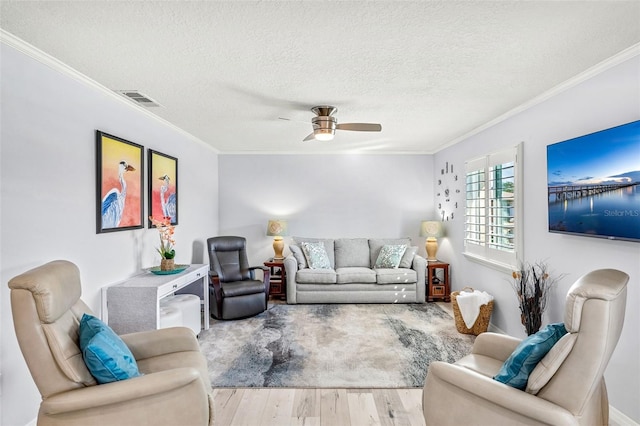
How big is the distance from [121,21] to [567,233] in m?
3.52

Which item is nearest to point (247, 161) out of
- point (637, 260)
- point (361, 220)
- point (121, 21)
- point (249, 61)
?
point (361, 220)

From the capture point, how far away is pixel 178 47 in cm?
233

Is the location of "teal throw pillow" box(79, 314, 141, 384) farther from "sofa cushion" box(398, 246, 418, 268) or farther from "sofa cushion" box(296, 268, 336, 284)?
"sofa cushion" box(398, 246, 418, 268)

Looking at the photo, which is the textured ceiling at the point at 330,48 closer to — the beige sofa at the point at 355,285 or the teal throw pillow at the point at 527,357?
the teal throw pillow at the point at 527,357

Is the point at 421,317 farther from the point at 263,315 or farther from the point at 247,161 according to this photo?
the point at 247,161

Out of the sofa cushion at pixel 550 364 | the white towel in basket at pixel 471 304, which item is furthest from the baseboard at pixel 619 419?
the white towel in basket at pixel 471 304

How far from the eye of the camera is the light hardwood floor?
2.43 meters

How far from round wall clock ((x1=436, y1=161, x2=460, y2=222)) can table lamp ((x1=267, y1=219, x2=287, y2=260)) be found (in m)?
2.77

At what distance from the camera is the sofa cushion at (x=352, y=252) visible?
20.0ft

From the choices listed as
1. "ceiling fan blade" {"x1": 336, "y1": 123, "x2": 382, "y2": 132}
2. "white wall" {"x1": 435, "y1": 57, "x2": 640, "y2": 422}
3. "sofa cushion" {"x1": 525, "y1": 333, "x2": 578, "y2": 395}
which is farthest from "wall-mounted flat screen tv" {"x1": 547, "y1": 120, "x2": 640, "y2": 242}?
"ceiling fan blade" {"x1": 336, "y1": 123, "x2": 382, "y2": 132}

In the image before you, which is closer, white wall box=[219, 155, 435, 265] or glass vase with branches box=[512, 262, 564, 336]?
glass vase with branches box=[512, 262, 564, 336]

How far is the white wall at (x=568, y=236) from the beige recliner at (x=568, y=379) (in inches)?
33.0

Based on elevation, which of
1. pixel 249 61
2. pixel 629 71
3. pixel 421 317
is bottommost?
pixel 421 317

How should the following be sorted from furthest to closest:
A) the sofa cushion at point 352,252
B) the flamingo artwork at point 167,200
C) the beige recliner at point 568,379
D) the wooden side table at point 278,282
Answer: the sofa cushion at point 352,252 → the wooden side table at point 278,282 → the flamingo artwork at point 167,200 → the beige recliner at point 568,379
